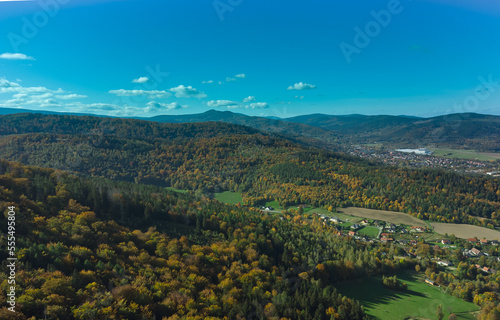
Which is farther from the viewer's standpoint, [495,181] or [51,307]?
[495,181]

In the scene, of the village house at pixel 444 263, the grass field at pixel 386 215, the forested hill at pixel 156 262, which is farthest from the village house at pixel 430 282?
the grass field at pixel 386 215

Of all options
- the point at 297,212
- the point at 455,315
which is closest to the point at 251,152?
the point at 297,212

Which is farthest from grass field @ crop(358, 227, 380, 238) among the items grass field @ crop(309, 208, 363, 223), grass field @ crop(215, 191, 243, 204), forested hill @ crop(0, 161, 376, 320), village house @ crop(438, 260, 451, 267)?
grass field @ crop(215, 191, 243, 204)

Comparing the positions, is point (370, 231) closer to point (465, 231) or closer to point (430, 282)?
point (430, 282)

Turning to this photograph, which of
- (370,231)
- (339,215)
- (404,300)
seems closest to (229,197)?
(339,215)

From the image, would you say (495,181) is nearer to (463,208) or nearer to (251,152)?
(463,208)

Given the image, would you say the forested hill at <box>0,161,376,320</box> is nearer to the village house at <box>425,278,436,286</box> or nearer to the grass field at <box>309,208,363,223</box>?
the village house at <box>425,278,436,286</box>

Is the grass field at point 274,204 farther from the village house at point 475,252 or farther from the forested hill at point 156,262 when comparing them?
the village house at point 475,252
